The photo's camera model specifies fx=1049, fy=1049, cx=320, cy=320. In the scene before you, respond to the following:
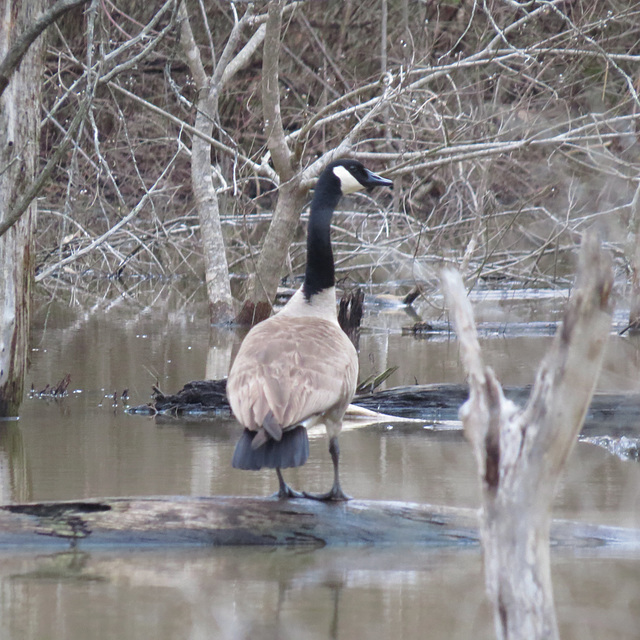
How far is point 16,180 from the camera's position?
709 cm

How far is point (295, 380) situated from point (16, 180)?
3.43 meters

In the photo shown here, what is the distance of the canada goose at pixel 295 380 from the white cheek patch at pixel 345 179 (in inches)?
24.1

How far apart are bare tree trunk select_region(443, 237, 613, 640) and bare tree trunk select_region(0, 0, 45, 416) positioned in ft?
15.5

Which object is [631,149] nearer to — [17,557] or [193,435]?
[193,435]

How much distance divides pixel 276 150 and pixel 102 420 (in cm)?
468

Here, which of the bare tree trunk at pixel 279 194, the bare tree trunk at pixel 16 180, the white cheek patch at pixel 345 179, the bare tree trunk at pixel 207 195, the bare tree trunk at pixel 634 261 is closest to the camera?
the white cheek patch at pixel 345 179

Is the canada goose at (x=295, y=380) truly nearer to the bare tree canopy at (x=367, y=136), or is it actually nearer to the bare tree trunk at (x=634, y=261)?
the bare tree canopy at (x=367, y=136)

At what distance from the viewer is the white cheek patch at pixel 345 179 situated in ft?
20.5

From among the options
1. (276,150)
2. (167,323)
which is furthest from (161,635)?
(167,323)

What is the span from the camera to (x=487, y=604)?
388cm

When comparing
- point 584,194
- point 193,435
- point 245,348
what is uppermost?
point 584,194

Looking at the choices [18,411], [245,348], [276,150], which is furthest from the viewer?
[276,150]

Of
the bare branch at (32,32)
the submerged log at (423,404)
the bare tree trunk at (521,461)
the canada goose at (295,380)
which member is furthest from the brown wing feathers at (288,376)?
the submerged log at (423,404)

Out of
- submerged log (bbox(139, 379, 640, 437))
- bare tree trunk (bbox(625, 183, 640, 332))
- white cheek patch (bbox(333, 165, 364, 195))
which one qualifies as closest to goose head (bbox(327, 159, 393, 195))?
white cheek patch (bbox(333, 165, 364, 195))
